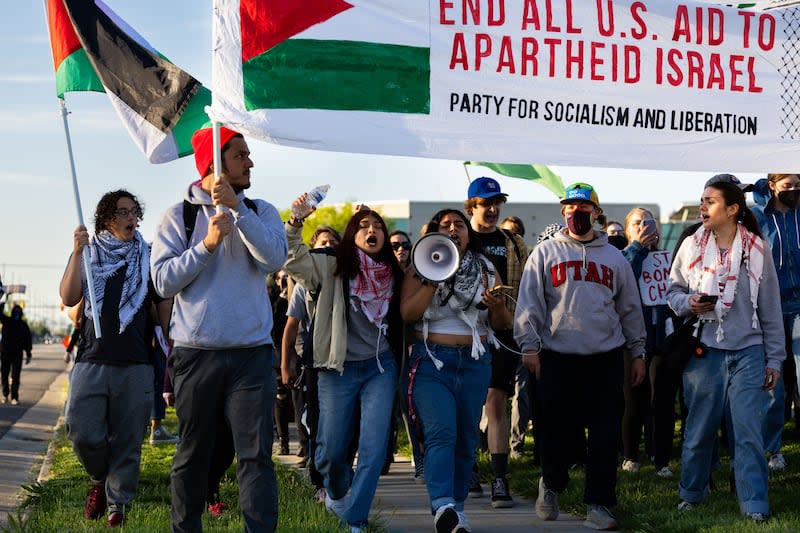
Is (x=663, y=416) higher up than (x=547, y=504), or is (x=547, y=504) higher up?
(x=663, y=416)

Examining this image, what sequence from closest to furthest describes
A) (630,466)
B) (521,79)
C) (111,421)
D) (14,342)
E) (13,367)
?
(521,79)
(111,421)
(630,466)
(14,342)
(13,367)

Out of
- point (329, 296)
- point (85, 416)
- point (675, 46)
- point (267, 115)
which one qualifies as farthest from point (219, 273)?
point (675, 46)

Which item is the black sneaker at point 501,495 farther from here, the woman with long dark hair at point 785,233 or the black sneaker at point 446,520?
the woman with long dark hair at point 785,233

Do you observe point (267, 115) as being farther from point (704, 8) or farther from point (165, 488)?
point (165, 488)

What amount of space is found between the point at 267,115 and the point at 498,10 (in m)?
1.43

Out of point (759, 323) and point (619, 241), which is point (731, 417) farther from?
point (619, 241)

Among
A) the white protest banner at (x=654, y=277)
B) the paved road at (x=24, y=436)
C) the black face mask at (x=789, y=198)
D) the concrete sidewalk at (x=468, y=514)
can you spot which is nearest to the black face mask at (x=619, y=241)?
the white protest banner at (x=654, y=277)

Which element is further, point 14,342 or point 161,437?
point 14,342

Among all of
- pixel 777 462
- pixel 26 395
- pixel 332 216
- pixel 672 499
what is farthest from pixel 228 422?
pixel 332 216

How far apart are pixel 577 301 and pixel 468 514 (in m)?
1.70

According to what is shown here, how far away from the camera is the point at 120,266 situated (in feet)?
27.5

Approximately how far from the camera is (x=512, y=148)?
6.92 m

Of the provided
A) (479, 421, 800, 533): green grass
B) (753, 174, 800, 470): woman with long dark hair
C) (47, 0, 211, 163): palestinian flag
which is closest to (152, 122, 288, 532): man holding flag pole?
(47, 0, 211, 163): palestinian flag

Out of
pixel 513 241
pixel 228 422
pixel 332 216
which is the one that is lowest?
pixel 228 422
